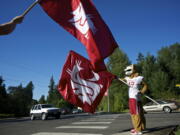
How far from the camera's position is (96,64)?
5664 millimetres

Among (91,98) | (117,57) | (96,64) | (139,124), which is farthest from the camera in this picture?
(117,57)

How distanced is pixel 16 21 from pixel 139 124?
522 centimetres

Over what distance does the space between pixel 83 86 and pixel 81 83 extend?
12cm

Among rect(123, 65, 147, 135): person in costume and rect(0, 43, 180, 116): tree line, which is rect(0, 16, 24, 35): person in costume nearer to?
rect(123, 65, 147, 135): person in costume

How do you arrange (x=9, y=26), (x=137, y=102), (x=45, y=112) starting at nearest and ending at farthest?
1. (x=9, y=26)
2. (x=137, y=102)
3. (x=45, y=112)

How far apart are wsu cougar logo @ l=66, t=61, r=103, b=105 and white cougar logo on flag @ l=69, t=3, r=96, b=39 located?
199cm

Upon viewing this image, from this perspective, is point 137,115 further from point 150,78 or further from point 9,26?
point 150,78

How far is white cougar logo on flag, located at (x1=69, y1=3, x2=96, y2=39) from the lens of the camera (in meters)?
5.99

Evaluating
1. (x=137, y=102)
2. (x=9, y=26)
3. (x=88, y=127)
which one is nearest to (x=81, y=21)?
(x=137, y=102)

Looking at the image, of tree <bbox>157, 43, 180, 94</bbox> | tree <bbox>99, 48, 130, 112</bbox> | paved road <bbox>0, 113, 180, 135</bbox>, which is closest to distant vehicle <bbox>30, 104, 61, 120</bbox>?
paved road <bbox>0, 113, 180, 135</bbox>

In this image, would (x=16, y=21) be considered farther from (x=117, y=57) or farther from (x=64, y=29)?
(x=117, y=57)

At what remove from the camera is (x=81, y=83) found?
25.3 ft

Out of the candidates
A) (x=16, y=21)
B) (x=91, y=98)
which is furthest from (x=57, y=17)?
(x=16, y=21)

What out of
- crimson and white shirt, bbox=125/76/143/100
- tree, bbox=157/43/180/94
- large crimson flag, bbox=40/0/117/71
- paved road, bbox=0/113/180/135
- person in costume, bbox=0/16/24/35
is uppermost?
tree, bbox=157/43/180/94
